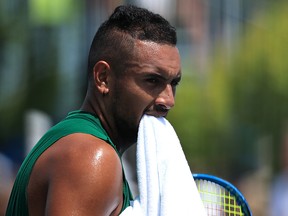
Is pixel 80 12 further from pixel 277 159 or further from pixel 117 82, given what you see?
pixel 117 82

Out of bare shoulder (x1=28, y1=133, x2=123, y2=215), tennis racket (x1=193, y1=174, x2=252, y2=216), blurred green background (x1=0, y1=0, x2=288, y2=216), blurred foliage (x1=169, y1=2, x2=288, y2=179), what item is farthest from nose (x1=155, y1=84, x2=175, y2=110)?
blurred foliage (x1=169, y1=2, x2=288, y2=179)

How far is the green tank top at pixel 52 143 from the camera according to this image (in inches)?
131

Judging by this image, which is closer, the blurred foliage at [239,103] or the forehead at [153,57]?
the forehead at [153,57]

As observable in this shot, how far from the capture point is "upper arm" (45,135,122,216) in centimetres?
308

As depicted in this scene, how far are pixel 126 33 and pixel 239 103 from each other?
9.50 metres

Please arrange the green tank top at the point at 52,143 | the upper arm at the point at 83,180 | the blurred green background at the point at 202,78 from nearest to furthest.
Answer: the upper arm at the point at 83,180 → the green tank top at the point at 52,143 → the blurred green background at the point at 202,78

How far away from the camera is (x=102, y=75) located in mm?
3582

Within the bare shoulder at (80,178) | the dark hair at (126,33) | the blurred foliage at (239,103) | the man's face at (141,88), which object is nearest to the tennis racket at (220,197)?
the man's face at (141,88)

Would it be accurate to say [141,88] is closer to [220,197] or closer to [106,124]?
[106,124]

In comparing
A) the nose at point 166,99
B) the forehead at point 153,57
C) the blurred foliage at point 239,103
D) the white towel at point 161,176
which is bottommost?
the blurred foliage at point 239,103

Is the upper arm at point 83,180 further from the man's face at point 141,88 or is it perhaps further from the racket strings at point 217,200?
the racket strings at point 217,200

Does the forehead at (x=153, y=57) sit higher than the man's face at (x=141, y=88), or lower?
higher

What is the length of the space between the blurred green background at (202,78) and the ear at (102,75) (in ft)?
26.9

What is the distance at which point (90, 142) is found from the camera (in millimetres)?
3209
